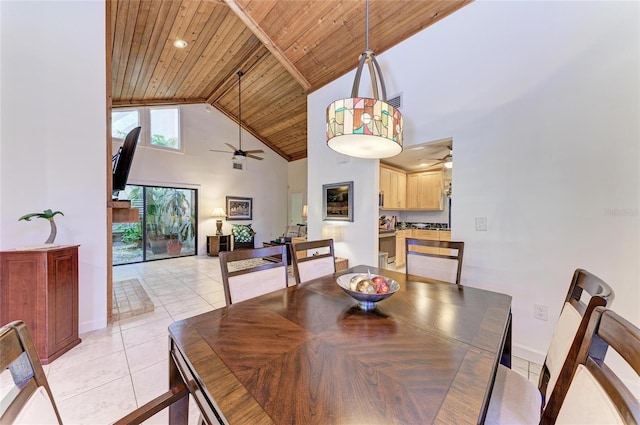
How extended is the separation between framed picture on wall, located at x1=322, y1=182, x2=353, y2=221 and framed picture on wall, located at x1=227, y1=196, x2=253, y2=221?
4.38 meters

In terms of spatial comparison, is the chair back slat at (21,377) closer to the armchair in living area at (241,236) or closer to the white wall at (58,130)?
the white wall at (58,130)

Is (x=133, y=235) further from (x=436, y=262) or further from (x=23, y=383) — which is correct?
(x=436, y=262)

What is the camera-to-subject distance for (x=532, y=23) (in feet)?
7.13

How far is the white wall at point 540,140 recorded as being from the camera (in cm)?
182

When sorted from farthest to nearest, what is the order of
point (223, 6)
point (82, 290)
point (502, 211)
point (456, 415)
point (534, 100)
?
point (223, 6) < point (82, 290) < point (502, 211) < point (534, 100) < point (456, 415)

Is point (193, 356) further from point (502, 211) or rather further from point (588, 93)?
point (588, 93)

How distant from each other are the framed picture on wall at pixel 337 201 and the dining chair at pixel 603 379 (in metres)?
3.21

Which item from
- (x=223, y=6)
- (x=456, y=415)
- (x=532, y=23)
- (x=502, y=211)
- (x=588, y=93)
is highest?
(x=223, y=6)

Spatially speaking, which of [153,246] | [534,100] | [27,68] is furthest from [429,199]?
[153,246]

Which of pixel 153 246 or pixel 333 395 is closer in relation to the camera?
pixel 333 395

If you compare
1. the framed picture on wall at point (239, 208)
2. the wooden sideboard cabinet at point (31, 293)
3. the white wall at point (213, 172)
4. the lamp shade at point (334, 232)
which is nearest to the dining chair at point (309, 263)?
the lamp shade at point (334, 232)

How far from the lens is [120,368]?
1991mm

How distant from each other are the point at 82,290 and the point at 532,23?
4.95 metres

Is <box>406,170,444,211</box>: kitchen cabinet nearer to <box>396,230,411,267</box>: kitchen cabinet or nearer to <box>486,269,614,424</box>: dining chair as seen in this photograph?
<box>396,230,411,267</box>: kitchen cabinet
